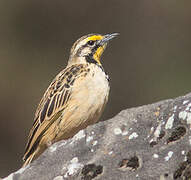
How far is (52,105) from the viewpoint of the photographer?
10328mm

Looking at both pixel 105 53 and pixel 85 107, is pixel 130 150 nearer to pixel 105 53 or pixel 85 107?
pixel 85 107

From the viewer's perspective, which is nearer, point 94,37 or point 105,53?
point 94,37

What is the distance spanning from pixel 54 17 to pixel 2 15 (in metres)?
1.48

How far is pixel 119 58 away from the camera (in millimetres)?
21297

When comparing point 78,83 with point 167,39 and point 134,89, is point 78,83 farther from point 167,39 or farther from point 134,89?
point 167,39

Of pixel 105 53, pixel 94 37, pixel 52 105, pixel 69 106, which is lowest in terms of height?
pixel 69 106

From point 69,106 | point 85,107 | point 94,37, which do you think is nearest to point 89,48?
point 94,37

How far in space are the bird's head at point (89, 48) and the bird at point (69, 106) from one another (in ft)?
1.14

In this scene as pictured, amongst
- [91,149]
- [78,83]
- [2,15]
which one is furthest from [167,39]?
[91,149]

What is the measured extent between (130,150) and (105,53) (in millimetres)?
13873

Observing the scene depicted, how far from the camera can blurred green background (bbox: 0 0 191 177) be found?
1998 centimetres

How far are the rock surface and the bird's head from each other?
3257mm

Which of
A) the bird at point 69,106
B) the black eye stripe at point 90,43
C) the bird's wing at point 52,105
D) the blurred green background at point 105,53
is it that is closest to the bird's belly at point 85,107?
the bird at point 69,106

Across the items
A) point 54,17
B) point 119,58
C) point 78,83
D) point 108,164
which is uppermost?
point 54,17
